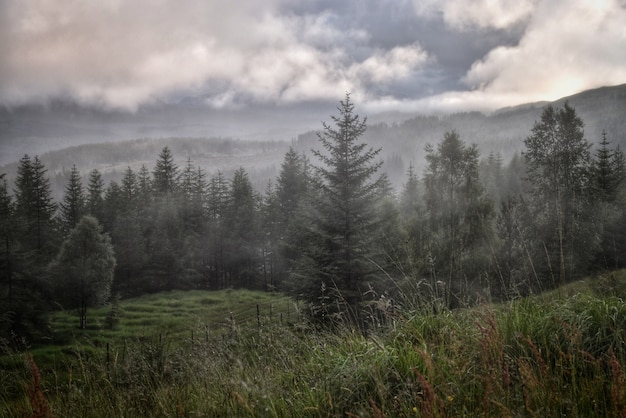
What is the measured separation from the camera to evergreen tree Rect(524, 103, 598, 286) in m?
27.5

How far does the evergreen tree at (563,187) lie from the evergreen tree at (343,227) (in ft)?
48.0

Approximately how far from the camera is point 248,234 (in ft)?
186

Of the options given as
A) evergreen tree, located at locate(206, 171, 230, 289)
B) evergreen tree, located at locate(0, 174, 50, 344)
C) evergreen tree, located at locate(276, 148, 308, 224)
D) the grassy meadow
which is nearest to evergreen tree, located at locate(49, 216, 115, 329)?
evergreen tree, located at locate(0, 174, 50, 344)

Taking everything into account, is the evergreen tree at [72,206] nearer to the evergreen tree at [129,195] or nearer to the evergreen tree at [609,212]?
the evergreen tree at [129,195]

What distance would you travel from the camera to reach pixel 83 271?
1454 inches

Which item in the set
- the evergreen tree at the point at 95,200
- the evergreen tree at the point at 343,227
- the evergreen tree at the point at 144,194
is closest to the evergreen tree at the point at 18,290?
the evergreen tree at the point at 95,200

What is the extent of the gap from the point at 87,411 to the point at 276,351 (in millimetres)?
2168

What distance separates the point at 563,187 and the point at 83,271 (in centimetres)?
4412

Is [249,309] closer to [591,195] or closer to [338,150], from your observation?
[338,150]

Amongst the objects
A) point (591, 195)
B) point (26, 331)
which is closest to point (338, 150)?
point (591, 195)

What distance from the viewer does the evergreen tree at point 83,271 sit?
36781 millimetres

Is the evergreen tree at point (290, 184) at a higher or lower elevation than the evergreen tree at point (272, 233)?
higher

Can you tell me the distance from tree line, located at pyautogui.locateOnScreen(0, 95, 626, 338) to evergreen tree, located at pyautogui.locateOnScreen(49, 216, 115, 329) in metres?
0.14

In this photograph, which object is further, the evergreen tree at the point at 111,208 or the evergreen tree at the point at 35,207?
the evergreen tree at the point at 111,208
